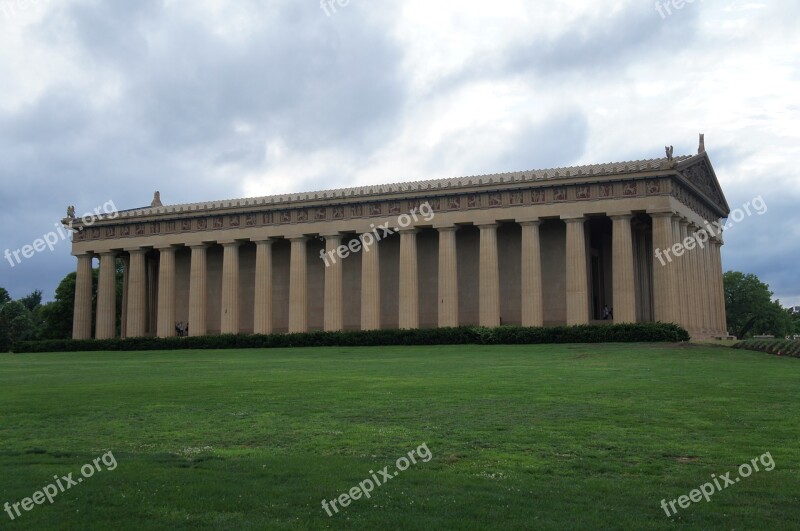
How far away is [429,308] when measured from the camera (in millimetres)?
68125

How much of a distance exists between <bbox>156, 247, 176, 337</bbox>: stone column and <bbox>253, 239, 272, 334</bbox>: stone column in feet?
28.8

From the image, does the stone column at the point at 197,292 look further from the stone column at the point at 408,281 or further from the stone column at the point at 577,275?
the stone column at the point at 577,275

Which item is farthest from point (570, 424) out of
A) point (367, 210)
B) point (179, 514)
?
point (367, 210)

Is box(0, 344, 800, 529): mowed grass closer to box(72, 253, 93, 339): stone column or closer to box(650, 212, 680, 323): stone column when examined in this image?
box(650, 212, 680, 323): stone column

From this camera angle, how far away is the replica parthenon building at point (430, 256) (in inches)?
2304

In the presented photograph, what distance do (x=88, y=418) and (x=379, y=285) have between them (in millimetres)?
49220

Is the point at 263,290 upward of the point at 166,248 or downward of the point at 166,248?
downward

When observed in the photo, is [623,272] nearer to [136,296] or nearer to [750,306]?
[136,296]

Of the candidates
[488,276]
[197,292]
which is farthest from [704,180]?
[197,292]

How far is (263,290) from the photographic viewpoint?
70125 millimetres

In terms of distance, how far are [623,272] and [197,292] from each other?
37780 millimetres

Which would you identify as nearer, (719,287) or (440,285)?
(440,285)

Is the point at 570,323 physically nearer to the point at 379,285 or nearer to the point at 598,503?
the point at 379,285

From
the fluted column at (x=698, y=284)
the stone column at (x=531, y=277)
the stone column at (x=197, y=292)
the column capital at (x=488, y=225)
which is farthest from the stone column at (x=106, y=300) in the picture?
the fluted column at (x=698, y=284)
